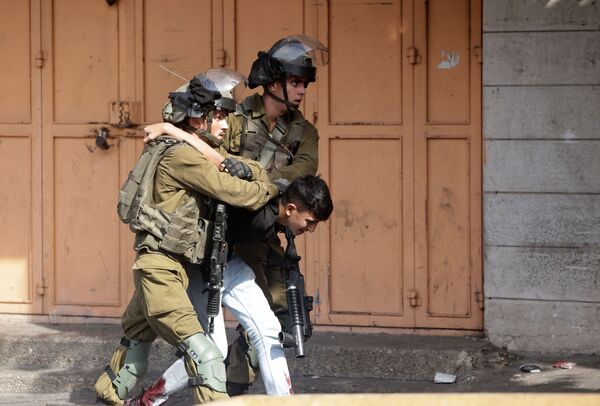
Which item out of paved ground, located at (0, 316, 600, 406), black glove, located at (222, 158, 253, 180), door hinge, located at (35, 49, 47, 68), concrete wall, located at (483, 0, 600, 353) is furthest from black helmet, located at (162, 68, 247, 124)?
door hinge, located at (35, 49, 47, 68)

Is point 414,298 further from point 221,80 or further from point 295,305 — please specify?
point 221,80

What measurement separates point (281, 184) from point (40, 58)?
3.27m

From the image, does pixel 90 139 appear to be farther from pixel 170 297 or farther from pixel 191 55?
pixel 170 297

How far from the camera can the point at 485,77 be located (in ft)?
26.6

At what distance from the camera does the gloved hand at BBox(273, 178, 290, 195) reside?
621 cm

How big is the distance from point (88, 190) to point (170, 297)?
313 centimetres

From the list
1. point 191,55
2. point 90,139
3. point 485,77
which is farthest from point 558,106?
point 90,139

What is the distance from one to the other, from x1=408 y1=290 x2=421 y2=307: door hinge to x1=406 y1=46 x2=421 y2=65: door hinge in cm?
150

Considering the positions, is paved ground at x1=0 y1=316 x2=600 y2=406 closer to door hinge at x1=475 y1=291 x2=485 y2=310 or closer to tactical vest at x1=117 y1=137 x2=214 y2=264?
door hinge at x1=475 y1=291 x2=485 y2=310

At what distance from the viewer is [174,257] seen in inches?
239

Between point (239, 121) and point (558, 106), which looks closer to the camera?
point (239, 121)

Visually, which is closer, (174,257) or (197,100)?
(174,257)

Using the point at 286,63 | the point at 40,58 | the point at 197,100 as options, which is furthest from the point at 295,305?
the point at 40,58

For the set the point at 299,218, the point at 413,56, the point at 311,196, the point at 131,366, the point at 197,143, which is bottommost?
the point at 131,366
